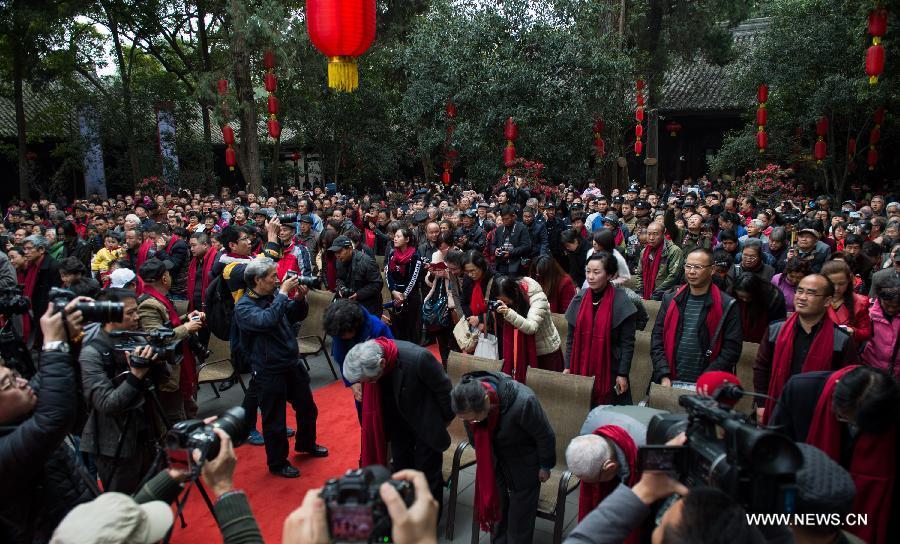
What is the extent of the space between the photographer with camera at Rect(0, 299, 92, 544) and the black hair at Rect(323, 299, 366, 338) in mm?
1561

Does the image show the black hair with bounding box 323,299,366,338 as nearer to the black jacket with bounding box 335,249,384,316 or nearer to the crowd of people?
the crowd of people

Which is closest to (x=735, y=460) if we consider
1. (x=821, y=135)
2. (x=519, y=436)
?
(x=519, y=436)

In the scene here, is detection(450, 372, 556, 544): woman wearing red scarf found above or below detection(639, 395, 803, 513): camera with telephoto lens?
below

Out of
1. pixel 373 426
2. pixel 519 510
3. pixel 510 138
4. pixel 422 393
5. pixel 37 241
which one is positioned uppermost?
pixel 510 138

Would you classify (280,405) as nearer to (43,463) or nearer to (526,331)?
(526,331)

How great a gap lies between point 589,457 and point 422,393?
127 cm

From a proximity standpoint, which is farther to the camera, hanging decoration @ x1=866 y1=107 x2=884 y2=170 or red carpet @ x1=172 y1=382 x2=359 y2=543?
hanging decoration @ x1=866 y1=107 x2=884 y2=170

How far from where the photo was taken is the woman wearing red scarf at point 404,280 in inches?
259

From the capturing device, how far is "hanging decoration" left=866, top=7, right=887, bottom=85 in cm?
966

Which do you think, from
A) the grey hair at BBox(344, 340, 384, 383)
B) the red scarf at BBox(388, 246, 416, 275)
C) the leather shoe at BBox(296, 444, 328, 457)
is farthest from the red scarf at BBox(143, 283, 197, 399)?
the red scarf at BBox(388, 246, 416, 275)

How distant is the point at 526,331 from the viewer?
449cm

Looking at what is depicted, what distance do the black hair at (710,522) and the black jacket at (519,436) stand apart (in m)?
1.38

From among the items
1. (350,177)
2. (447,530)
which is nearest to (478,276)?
(447,530)

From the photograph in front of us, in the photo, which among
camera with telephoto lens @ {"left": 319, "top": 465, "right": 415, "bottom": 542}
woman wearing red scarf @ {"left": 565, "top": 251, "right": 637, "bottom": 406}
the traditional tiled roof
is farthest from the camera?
the traditional tiled roof
